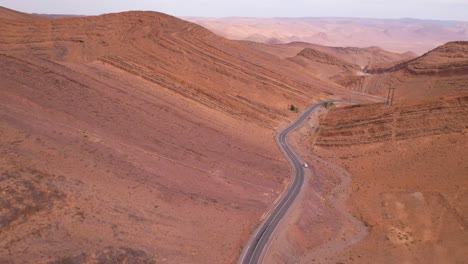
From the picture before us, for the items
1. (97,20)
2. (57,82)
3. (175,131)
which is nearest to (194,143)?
(175,131)

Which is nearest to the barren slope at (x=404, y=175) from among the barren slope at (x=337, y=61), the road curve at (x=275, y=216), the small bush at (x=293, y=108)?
the road curve at (x=275, y=216)

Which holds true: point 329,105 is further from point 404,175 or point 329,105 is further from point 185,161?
point 185,161

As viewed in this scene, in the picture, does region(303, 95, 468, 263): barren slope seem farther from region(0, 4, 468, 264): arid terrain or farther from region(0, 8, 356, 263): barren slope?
region(0, 8, 356, 263): barren slope

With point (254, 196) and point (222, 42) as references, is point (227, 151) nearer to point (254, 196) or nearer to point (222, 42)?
point (254, 196)

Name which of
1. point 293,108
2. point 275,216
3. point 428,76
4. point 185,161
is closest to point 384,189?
point 275,216

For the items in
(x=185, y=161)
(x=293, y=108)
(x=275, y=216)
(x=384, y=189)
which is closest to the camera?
(x=275, y=216)
